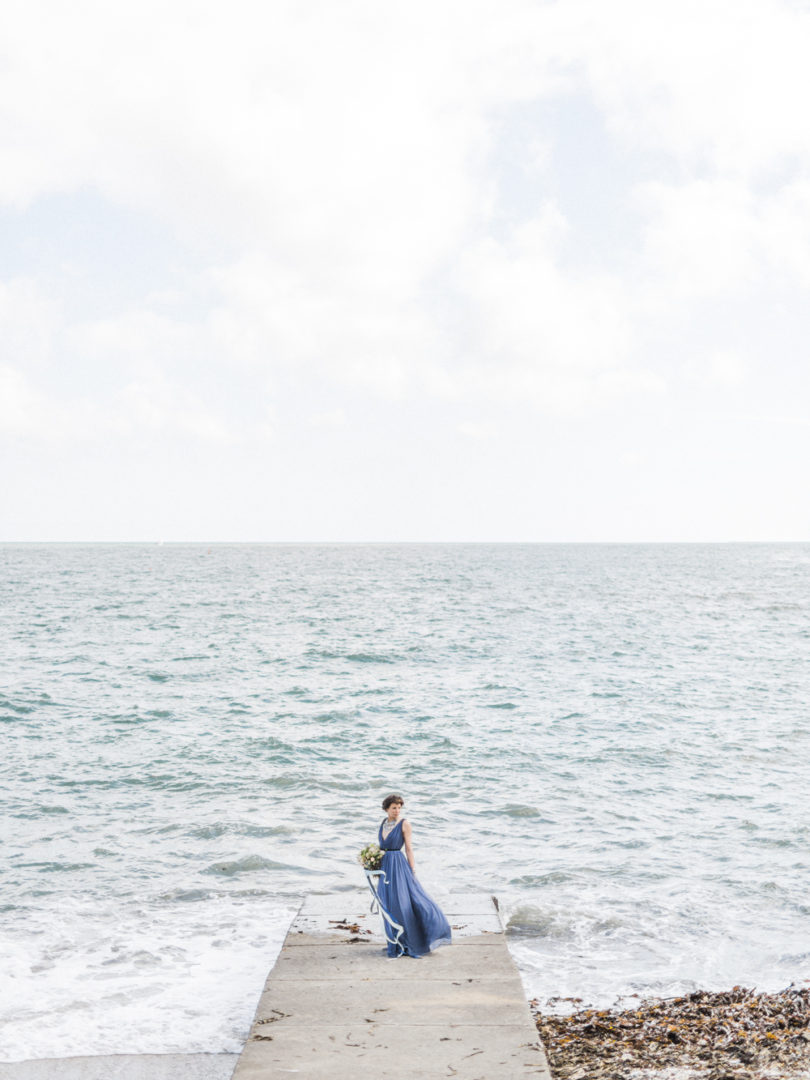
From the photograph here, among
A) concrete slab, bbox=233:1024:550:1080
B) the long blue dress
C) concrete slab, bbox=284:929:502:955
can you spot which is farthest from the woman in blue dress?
concrete slab, bbox=233:1024:550:1080

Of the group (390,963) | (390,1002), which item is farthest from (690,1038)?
(390,963)

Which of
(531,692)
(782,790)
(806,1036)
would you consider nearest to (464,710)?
(531,692)

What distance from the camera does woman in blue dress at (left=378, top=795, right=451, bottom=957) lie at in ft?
32.8

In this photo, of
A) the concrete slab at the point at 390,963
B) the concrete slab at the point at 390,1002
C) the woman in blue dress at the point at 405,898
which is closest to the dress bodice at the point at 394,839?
the woman in blue dress at the point at 405,898

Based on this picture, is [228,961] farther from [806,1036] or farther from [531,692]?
[531,692]

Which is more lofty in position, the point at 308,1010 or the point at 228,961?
the point at 308,1010

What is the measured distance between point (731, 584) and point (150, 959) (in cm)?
10584

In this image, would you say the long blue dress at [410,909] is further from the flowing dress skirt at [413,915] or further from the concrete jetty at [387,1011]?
the concrete jetty at [387,1011]

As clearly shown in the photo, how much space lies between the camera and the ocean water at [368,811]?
37.0ft

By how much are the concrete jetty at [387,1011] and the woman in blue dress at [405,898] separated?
18 centimetres

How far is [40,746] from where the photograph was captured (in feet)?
81.4

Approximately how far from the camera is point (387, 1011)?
8.63 meters

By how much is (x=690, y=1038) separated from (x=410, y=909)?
10.1 ft

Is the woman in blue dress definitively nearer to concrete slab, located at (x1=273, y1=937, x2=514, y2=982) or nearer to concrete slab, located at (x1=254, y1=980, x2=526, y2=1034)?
concrete slab, located at (x1=273, y1=937, x2=514, y2=982)
